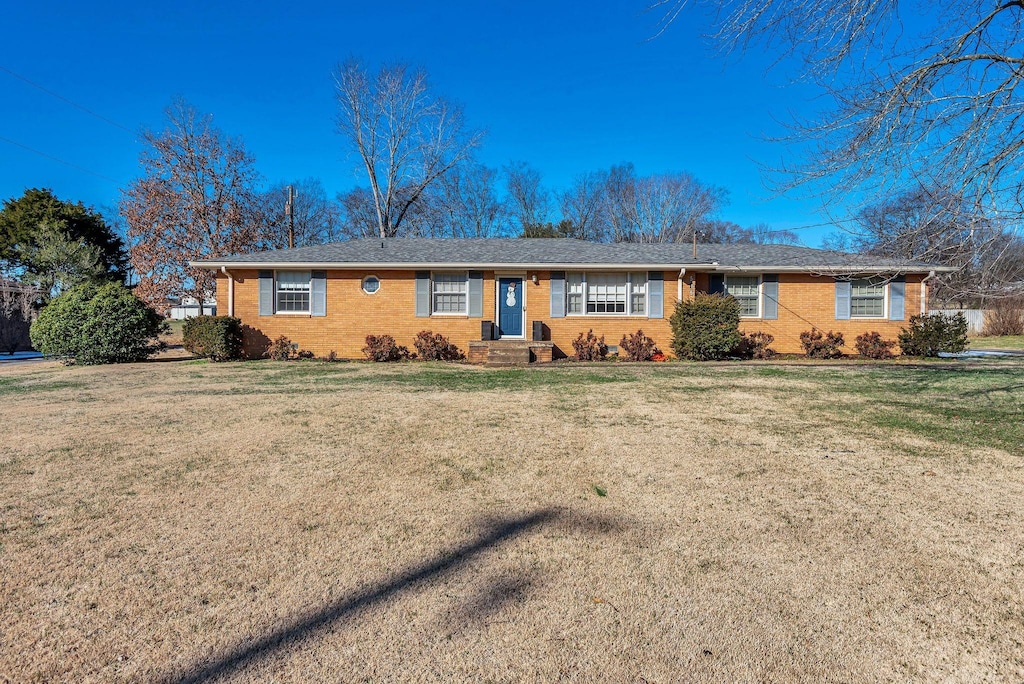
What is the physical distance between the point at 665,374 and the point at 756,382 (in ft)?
6.27

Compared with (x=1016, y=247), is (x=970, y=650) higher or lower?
lower

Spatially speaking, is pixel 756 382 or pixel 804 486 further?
pixel 756 382

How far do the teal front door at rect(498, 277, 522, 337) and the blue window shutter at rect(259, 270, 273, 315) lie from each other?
22.2 feet

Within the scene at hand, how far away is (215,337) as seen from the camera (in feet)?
45.5

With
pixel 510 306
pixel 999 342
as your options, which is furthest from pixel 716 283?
pixel 999 342

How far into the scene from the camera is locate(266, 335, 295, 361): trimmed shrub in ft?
47.9

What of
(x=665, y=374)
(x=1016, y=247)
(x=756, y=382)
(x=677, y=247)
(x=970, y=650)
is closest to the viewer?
(x=970, y=650)

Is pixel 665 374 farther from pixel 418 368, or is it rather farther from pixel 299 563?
pixel 299 563

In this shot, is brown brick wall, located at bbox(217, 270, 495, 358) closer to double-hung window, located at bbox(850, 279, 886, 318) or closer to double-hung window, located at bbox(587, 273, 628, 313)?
double-hung window, located at bbox(587, 273, 628, 313)

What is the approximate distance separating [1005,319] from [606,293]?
2332 centimetres

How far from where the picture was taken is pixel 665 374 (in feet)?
36.3

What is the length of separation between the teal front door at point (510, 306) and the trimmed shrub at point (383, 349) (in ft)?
9.75

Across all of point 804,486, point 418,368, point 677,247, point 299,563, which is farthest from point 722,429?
point 677,247

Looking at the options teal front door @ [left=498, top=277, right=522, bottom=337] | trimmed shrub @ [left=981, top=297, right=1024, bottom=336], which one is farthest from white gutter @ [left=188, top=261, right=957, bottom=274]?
trimmed shrub @ [left=981, top=297, right=1024, bottom=336]
